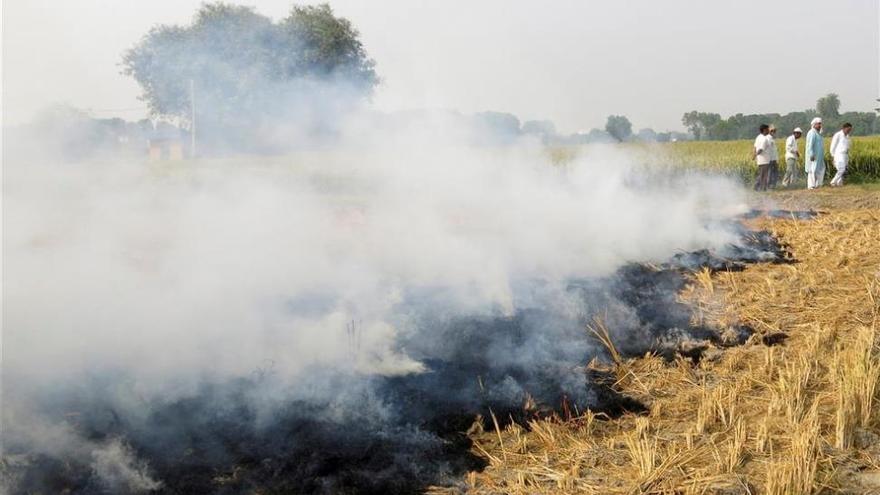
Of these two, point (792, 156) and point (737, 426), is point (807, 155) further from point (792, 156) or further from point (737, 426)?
point (737, 426)

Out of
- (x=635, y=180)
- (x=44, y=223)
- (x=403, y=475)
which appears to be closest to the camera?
(x=403, y=475)

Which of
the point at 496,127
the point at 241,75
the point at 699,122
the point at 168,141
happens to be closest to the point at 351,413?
the point at 241,75

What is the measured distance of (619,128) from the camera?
11.5 m

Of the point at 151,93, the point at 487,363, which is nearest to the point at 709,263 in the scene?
the point at 487,363

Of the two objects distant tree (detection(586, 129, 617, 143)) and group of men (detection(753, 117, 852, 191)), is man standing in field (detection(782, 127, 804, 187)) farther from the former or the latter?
distant tree (detection(586, 129, 617, 143))

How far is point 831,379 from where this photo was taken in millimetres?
3754

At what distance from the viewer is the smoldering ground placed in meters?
3.19

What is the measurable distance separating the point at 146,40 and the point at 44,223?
5194 millimetres

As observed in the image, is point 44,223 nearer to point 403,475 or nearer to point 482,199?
point 403,475

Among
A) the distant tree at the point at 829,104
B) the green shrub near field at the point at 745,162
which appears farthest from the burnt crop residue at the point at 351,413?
the distant tree at the point at 829,104

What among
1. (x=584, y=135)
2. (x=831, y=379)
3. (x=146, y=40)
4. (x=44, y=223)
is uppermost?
(x=146, y=40)

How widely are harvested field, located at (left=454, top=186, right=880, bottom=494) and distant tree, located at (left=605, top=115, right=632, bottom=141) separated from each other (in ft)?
20.8

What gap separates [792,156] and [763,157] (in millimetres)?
1070

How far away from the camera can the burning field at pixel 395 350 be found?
10.1 feet
